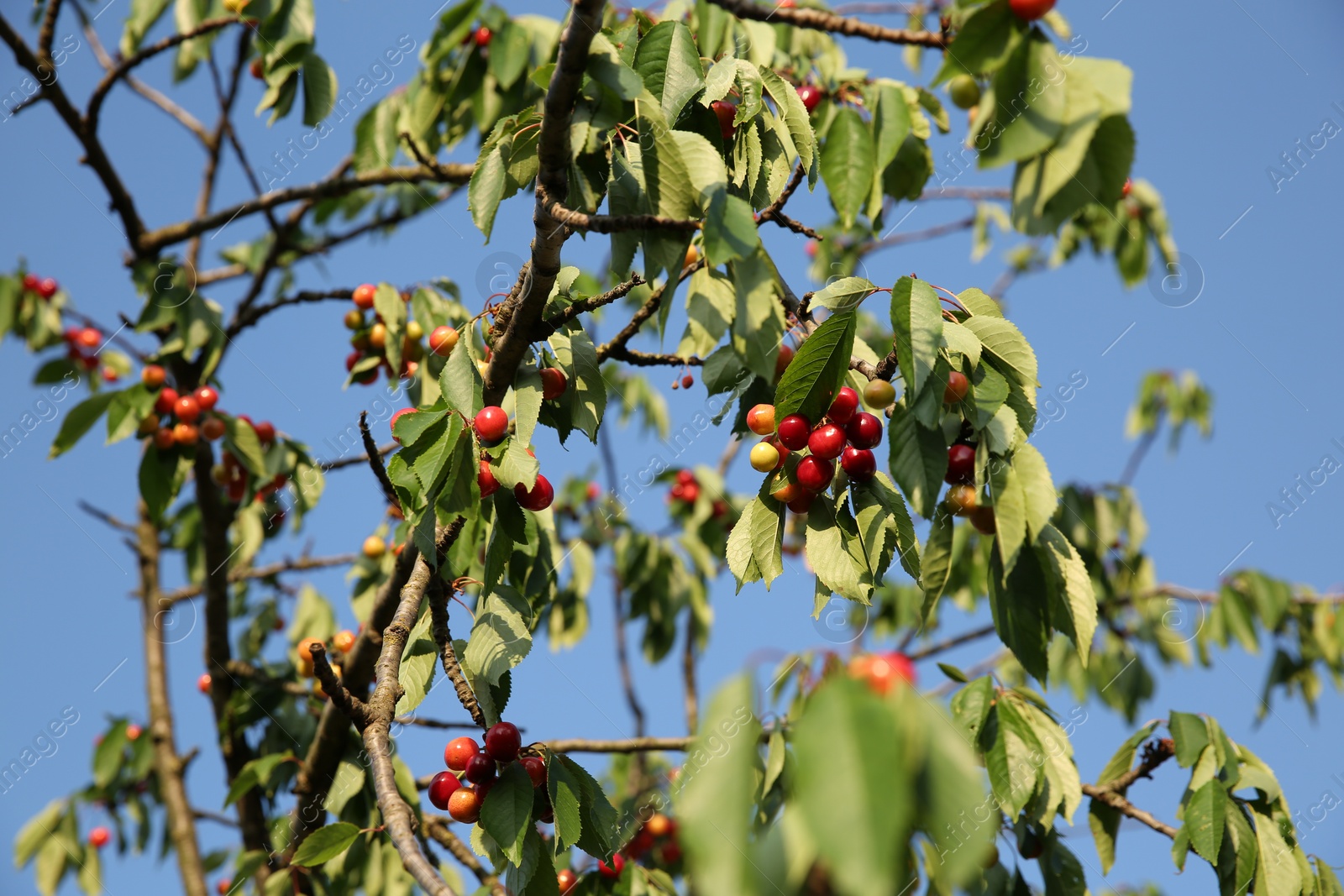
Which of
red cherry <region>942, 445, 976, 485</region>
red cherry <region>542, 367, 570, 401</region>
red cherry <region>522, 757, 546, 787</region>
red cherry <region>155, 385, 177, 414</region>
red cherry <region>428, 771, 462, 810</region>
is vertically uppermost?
red cherry <region>155, 385, 177, 414</region>

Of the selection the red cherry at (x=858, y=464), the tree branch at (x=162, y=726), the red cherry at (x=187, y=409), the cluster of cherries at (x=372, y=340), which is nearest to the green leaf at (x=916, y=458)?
the red cherry at (x=858, y=464)

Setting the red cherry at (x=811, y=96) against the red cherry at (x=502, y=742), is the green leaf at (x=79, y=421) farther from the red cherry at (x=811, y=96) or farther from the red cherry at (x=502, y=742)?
the red cherry at (x=811, y=96)

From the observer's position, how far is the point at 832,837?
2.15ft

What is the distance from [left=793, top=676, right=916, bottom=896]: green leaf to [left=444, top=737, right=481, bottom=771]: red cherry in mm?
1290

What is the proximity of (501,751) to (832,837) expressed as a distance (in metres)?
1.20

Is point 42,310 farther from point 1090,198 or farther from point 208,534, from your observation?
point 1090,198

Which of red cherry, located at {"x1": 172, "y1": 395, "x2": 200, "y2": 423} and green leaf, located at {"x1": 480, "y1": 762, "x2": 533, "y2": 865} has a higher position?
red cherry, located at {"x1": 172, "y1": 395, "x2": 200, "y2": 423}

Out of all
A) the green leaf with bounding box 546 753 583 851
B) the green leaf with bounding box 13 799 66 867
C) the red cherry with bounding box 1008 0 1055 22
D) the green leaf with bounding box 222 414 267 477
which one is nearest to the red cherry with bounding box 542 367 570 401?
the green leaf with bounding box 546 753 583 851

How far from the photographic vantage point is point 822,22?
4.46 feet

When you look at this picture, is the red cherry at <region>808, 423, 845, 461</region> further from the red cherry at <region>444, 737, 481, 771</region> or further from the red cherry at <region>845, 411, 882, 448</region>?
the red cherry at <region>444, 737, 481, 771</region>

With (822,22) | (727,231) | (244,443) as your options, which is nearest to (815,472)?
(727,231)

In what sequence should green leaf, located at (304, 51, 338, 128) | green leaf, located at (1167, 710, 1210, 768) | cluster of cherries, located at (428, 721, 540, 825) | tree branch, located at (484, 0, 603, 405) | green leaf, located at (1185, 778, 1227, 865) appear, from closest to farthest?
tree branch, located at (484, 0, 603, 405)
cluster of cherries, located at (428, 721, 540, 825)
green leaf, located at (1185, 778, 1227, 865)
green leaf, located at (1167, 710, 1210, 768)
green leaf, located at (304, 51, 338, 128)

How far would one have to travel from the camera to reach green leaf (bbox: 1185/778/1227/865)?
2119 millimetres

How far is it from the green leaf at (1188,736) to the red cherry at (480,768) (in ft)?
5.65
